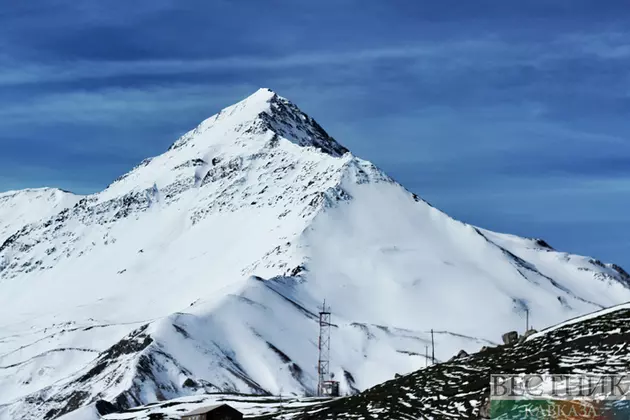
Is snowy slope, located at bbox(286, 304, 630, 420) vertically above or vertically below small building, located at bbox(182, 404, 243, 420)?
above

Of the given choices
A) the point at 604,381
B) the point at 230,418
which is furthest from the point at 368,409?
the point at 604,381

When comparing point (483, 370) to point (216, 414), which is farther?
point (483, 370)

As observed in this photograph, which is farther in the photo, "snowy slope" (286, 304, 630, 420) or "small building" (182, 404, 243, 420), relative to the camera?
"small building" (182, 404, 243, 420)

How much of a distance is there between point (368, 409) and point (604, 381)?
357 feet

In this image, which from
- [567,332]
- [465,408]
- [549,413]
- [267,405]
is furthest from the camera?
[267,405]

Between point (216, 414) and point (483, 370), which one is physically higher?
point (483, 370)

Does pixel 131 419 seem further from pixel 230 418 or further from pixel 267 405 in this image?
pixel 230 418

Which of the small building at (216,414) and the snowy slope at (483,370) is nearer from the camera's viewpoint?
the snowy slope at (483,370)

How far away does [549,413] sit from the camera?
134ft

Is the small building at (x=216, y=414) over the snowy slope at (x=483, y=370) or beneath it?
beneath

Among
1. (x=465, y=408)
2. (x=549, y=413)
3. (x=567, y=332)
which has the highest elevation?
(x=567, y=332)

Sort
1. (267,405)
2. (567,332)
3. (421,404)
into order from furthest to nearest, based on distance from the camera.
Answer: (267,405), (567,332), (421,404)

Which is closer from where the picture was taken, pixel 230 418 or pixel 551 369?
pixel 551 369

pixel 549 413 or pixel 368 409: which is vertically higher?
pixel 368 409
